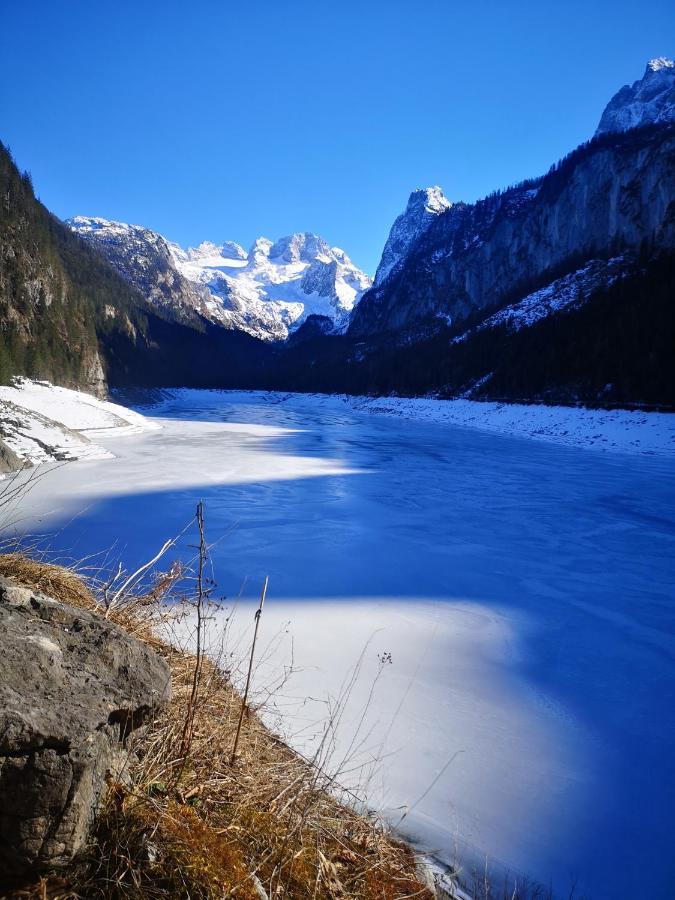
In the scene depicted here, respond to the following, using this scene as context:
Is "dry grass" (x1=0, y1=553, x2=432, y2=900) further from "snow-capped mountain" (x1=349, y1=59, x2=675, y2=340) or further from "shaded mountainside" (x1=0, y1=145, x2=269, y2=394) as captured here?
"snow-capped mountain" (x1=349, y1=59, x2=675, y2=340)

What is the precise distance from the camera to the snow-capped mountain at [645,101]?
380 ft

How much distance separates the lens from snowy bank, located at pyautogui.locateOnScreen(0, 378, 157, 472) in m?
13.8

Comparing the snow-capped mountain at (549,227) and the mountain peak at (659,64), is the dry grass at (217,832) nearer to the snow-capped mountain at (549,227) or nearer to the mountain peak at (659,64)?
the snow-capped mountain at (549,227)

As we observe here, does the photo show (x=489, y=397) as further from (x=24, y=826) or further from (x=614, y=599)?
(x=24, y=826)

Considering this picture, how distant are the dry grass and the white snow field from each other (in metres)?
0.55

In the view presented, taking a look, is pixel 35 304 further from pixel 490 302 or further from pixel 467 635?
pixel 490 302

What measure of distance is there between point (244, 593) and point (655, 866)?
4.23 metres

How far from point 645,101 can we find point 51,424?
183 m

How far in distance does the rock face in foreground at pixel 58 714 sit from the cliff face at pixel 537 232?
7722cm

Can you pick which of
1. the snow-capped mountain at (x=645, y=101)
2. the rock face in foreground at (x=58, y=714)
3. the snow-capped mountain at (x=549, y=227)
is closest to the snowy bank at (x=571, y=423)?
the rock face in foreground at (x=58, y=714)

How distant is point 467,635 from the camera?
4809 mm

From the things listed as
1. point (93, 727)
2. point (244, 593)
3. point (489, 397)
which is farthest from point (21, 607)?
point (489, 397)

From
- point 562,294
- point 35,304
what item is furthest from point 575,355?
point 35,304

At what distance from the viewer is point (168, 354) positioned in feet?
431
